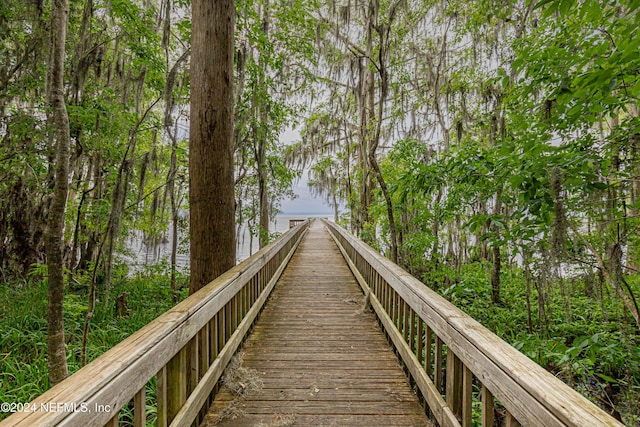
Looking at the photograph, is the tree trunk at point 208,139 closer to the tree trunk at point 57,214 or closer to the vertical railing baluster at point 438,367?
the tree trunk at point 57,214

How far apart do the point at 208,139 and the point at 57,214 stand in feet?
5.39

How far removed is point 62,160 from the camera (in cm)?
293

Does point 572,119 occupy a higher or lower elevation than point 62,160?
higher

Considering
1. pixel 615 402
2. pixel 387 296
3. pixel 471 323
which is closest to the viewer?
pixel 471 323

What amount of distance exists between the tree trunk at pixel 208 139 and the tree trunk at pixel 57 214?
3.87 ft

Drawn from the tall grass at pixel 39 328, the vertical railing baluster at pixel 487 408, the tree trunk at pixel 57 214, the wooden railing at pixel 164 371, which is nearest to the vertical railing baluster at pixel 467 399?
the vertical railing baluster at pixel 487 408

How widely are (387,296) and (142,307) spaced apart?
6191 millimetres

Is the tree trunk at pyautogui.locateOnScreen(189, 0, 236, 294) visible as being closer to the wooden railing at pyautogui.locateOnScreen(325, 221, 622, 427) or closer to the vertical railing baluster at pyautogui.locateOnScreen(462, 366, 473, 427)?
the wooden railing at pyautogui.locateOnScreen(325, 221, 622, 427)

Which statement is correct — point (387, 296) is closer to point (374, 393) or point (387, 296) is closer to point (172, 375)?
point (374, 393)

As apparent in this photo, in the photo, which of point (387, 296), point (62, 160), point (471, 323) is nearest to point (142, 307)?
point (62, 160)

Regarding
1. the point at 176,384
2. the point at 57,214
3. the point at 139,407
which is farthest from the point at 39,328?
the point at 139,407

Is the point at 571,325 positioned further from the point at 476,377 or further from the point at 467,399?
the point at 476,377

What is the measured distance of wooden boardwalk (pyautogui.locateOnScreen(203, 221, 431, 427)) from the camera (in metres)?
2.05

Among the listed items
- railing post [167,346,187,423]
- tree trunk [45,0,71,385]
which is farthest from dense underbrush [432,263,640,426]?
tree trunk [45,0,71,385]
